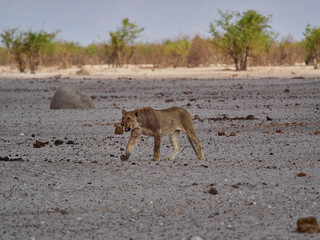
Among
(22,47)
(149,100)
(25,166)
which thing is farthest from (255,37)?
(25,166)

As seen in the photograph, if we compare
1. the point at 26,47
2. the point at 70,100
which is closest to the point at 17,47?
the point at 26,47

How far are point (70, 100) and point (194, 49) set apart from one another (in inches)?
1610

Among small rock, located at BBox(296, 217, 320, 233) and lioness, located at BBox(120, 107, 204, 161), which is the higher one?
lioness, located at BBox(120, 107, 204, 161)

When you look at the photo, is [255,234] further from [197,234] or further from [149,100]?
[149,100]

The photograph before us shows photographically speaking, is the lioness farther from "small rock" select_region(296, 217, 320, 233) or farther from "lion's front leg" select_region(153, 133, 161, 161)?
"small rock" select_region(296, 217, 320, 233)

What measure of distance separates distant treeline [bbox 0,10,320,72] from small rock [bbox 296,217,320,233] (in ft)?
120

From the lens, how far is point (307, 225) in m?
4.91

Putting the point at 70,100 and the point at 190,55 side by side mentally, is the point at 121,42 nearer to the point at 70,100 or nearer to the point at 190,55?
the point at 190,55

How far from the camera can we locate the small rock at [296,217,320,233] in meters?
4.91

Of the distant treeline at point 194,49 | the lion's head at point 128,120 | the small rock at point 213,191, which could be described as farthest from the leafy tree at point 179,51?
the small rock at point 213,191

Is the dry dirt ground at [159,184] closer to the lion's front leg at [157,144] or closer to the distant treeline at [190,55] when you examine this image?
the lion's front leg at [157,144]

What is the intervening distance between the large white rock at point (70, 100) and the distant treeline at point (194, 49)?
25.3 meters

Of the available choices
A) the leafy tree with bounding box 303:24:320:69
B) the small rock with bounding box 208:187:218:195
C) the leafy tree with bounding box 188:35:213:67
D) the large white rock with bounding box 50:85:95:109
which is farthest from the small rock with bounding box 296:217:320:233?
the leafy tree with bounding box 188:35:213:67

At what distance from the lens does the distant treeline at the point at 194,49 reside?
41.9 m
